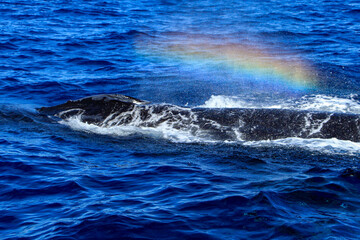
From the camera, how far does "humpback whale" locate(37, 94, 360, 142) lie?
33.4 ft

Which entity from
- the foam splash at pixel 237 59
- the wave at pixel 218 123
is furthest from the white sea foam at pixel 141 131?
the foam splash at pixel 237 59

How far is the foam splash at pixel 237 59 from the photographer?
17.3 m

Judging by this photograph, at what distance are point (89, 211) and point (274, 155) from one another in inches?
151

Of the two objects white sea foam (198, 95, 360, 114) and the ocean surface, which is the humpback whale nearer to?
the ocean surface

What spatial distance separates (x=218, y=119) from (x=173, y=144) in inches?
57.2

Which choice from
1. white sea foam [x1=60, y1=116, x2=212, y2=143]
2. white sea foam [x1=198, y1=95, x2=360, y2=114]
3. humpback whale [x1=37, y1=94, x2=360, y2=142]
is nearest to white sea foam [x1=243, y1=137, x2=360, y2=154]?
humpback whale [x1=37, y1=94, x2=360, y2=142]

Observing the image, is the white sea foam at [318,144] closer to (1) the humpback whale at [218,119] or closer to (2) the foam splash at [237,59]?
(1) the humpback whale at [218,119]

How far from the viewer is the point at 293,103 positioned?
551 inches

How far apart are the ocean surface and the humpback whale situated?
0.89 feet

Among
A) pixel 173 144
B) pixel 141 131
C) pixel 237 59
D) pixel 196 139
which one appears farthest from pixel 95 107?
pixel 237 59

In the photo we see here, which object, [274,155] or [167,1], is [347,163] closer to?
[274,155]

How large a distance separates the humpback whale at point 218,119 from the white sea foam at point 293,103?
2.08m

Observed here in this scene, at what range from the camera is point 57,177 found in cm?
855

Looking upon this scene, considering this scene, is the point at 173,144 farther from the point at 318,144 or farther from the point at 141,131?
the point at 318,144
